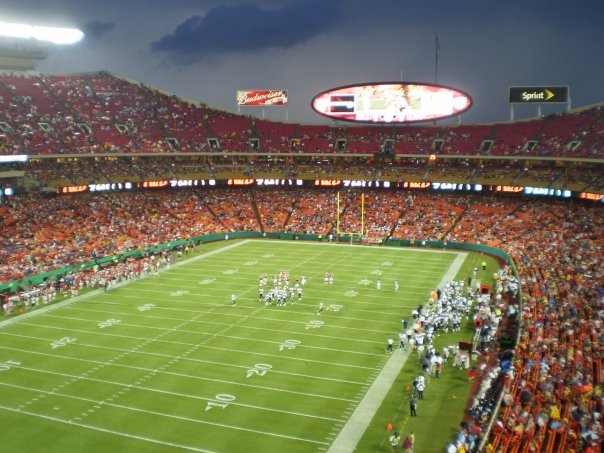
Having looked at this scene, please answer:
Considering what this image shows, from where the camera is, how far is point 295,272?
113ft

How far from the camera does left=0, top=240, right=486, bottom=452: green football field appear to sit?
15.3 metres

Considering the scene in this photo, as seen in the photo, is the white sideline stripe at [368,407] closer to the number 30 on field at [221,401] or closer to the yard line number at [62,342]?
the number 30 on field at [221,401]

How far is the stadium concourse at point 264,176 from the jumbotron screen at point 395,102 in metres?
3.34

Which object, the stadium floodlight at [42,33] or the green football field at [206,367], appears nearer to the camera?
the green football field at [206,367]

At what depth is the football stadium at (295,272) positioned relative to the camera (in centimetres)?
1588

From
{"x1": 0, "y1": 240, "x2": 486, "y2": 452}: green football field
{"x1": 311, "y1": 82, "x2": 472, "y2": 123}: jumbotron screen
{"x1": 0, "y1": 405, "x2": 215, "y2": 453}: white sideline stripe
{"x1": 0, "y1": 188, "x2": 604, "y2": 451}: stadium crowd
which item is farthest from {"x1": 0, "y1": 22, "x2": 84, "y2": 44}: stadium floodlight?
{"x1": 0, "y1": 405, "x2": 215, "y2": 453}: white sideline stripe

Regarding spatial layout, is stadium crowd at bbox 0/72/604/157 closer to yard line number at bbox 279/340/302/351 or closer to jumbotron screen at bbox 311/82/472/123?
jumbotron screen at bbox 311/82/472/123

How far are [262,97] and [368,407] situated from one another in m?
49.1

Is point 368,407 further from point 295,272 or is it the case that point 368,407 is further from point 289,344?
point 295,272

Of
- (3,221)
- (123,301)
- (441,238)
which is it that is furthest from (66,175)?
(441,238)

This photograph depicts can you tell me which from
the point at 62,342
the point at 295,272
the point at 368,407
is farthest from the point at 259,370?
the point at 295,272

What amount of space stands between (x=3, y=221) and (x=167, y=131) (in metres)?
20.7

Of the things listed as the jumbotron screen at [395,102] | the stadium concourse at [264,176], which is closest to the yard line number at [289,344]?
the stadium concourse at [264,176]

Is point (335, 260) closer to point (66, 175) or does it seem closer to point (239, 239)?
point (239, 239)
